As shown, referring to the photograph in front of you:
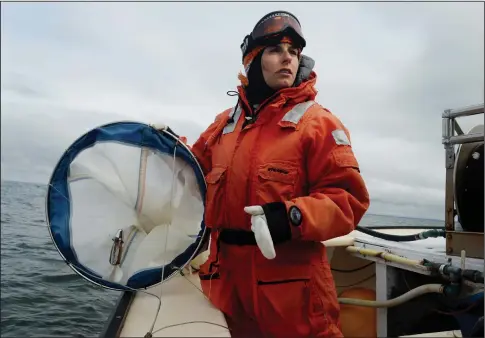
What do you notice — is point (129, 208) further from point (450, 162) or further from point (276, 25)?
point (450, 162)

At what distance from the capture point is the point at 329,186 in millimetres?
2191

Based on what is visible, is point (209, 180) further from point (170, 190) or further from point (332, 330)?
point (332, 330)

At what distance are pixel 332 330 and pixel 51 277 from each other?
7.54 metres

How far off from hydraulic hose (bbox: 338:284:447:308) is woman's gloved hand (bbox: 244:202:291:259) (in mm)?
1312

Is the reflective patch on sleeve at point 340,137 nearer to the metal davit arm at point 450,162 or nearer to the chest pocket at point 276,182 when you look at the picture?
the chest pocket at point 276,182

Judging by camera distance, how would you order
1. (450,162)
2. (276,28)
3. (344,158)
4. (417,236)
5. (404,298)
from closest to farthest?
1. (344,158)
2. (276,28)
3. (450,162)
4. (404,298)
5. (417,236)

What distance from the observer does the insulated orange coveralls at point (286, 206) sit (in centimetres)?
215

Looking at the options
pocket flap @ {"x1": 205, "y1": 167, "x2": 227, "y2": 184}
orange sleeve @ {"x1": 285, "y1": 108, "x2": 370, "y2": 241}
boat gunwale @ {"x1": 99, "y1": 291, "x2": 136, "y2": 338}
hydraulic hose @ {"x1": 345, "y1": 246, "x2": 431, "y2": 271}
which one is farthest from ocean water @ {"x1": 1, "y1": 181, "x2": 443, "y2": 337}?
pocket flap @ {"x1": 205, "y1": 167, "x2": 227, "y2": 184}

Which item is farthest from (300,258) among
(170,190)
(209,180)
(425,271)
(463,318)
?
(463,318)

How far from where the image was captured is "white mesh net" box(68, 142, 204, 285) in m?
2.77

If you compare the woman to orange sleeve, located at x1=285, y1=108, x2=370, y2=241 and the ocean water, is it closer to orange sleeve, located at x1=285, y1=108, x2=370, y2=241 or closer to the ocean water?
orange sleeve, located at x1=285, y1=108, x2=370, y2=241

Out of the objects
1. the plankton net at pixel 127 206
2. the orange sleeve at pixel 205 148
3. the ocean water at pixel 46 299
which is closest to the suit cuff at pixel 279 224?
the plankton net at pixel 127 206

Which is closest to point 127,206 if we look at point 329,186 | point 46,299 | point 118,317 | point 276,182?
point 118,317

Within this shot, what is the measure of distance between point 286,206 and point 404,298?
1.55 m
